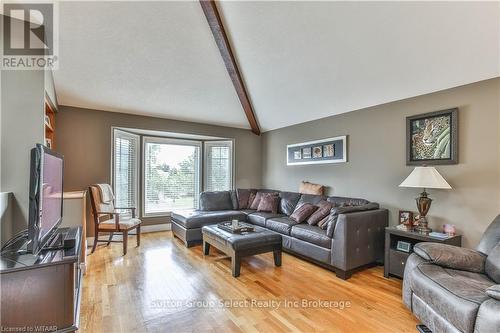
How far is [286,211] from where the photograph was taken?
4.61 meters

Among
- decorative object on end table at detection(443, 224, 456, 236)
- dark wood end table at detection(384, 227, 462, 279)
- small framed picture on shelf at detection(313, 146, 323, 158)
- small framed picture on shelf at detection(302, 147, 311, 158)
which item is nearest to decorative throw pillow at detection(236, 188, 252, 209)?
small framed picture on shelf at detection(302, 147, 311, 158)

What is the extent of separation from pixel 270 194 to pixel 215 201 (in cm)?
112

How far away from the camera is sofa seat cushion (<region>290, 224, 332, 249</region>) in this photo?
314 centimetres

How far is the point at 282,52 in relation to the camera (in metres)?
3.48

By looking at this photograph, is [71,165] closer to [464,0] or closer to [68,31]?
[68,31]

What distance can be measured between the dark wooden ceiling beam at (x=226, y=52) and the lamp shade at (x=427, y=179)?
9.64 feet

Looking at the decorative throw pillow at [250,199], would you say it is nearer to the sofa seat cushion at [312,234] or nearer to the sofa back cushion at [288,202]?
the sofa back cushion at [288,202]

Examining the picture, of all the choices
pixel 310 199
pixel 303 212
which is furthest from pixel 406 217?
pixel 310 199

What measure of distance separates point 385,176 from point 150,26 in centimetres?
373

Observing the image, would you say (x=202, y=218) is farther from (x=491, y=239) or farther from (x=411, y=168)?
(x=491, y=239)

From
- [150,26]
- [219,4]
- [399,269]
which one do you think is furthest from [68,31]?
[399,269]

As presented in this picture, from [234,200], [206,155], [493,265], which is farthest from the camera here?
[206,155]

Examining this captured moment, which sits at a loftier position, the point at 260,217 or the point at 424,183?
the point at 424,183

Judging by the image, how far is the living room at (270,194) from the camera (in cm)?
200
